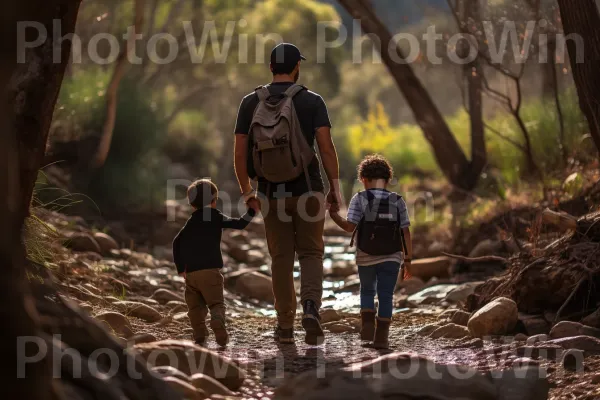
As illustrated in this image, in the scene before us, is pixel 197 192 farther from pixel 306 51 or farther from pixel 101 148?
pixel 306 51

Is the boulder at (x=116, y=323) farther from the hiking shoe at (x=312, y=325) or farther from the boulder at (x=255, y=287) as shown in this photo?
the boulder at (x=255, y=287)

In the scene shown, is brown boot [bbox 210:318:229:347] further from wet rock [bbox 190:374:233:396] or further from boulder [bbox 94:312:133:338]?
wet rock [bbox 190:374:233:396]

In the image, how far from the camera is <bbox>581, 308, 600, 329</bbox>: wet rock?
6449mm

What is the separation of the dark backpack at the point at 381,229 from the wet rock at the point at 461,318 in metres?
1.32

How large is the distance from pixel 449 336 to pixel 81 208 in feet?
26.5

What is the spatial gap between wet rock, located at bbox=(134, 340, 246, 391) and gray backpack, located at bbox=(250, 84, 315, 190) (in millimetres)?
1511

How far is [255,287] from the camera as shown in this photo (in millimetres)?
Answer: 10320

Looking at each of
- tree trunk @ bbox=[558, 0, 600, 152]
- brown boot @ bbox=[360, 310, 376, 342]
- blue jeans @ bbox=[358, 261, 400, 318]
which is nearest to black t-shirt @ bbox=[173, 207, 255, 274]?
blue jeans @ bbox=[358, 261, 400, 318]

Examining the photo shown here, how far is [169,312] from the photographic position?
8.36 m

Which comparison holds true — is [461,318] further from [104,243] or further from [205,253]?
[104,243]

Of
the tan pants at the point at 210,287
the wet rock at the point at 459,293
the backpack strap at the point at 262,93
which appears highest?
the backpack strap at the point at 262,93

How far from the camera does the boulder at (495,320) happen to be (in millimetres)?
6766

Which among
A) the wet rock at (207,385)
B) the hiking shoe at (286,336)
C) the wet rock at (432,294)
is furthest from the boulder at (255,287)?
the wet rock at (207,385)

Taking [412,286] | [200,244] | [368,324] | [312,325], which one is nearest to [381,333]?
[368,324]
